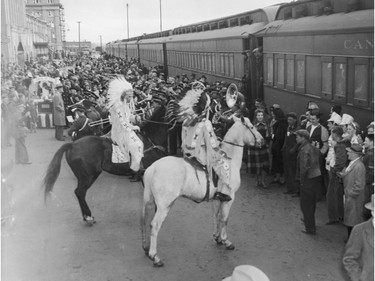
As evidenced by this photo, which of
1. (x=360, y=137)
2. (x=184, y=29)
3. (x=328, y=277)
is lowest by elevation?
(x=328, y=277)

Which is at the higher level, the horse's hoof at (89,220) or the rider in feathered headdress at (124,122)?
the rider in feathered headdress at (124,122)

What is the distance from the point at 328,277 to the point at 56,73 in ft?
83.2

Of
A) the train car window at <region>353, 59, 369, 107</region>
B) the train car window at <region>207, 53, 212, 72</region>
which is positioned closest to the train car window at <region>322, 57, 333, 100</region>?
the train car window at <region>353, 59, 369, 107</region>

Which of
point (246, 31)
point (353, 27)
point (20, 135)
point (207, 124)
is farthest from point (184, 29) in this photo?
point (207, 124)

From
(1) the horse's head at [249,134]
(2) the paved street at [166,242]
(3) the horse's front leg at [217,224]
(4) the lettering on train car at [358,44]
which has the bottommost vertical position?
(2) the paved street at [166,242]

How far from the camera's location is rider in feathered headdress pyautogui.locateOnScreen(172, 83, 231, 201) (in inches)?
267

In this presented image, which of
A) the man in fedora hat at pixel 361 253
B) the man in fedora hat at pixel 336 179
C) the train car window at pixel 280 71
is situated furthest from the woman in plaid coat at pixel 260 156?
the man in fedora hat at pixel 361 253

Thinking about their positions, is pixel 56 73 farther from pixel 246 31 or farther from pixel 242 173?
pixel 242 173

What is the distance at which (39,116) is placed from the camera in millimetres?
19047

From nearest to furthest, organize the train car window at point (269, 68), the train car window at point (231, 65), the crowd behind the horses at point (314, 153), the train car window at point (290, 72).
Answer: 1. the crowd behind the horses at point (314, 153)
2. the train car window at point (290, 72)
3. the train car window at point (269, 68)
4. the train car window at point (231, 65)

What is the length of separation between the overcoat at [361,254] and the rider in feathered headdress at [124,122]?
4.88m

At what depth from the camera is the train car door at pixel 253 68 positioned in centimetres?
1468

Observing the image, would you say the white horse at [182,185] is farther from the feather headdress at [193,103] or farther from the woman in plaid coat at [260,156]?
the woman in plaid coat at [260,156]

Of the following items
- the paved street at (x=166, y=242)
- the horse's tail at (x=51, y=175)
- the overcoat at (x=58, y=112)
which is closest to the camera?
the paved street at (x=166, y=242)
